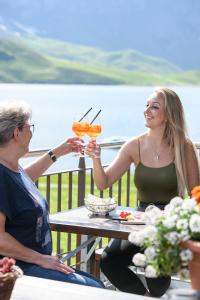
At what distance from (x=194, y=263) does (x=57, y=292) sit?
584 mm

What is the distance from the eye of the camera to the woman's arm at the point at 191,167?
3920 mm

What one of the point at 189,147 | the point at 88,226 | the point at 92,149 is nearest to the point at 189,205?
the point at 88,226

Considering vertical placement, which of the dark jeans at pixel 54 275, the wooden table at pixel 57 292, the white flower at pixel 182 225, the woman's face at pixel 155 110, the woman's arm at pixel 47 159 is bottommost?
the dark jeans at pixel 54 275

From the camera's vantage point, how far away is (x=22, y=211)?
285 cm

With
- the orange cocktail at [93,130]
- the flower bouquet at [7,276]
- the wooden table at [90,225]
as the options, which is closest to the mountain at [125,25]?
the orange cocktail at [93,130]

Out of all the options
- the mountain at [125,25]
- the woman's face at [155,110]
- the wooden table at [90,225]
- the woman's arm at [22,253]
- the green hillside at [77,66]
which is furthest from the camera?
the mountain at [125,25]

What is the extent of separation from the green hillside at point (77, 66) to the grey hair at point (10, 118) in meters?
75.1

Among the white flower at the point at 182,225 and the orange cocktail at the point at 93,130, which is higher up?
the orange cocktail at the point at 93,130

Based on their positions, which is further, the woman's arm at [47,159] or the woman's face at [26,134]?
the woman's arm at [47,159]

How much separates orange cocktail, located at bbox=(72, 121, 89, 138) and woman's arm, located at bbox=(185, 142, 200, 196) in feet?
2.17

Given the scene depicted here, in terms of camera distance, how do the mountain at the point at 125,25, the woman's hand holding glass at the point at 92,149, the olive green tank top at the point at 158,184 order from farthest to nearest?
1. the mountain at the point at 125,25
2. the olive green tank top at the point at 158,184
3. the woman's hand holding glass at the point at 92,149

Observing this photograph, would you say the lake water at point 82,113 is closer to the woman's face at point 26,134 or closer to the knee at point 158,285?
the woman's face at point 26,134

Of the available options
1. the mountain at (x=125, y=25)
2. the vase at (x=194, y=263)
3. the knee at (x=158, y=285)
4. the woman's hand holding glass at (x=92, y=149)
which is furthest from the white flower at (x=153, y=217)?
the mountain at (x=125, y=25)

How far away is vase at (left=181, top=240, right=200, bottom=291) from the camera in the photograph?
1715 millimetres
